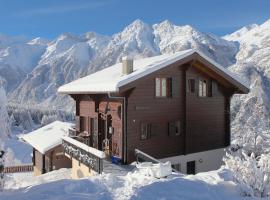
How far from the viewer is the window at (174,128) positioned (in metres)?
20.7

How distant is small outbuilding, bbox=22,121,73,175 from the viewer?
94.1 ft

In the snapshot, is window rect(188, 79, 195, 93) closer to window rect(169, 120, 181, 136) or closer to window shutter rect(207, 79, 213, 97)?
window shutter rect(207, 79, 213, 97)

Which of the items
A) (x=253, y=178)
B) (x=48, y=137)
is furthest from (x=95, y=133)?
(x=253, y=178)

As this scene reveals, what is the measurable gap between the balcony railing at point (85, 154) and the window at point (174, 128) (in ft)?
14.4

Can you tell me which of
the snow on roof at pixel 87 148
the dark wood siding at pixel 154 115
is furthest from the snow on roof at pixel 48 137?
the dark wood siding at pixel 154 115

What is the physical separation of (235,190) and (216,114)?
11.7 metres

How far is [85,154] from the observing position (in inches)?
791

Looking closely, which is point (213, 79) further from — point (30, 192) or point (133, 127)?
point (30, 192)

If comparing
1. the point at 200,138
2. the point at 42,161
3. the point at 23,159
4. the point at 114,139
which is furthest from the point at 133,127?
the point at 23,159

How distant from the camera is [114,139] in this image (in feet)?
68.1

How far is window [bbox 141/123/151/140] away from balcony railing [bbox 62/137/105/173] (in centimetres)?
255

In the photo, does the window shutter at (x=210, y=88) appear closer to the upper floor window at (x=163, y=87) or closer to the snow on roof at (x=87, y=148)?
the upper floor window at (x=163, y=87)

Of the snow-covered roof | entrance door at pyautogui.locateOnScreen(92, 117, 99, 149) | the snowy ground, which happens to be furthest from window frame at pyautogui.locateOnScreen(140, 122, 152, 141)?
the snowy ground

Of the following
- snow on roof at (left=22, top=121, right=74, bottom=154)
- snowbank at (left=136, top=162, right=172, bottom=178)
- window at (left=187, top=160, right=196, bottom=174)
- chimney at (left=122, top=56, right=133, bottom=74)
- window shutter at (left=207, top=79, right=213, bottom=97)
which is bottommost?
window at (left=187, top=160, right=196, bottom=174)
